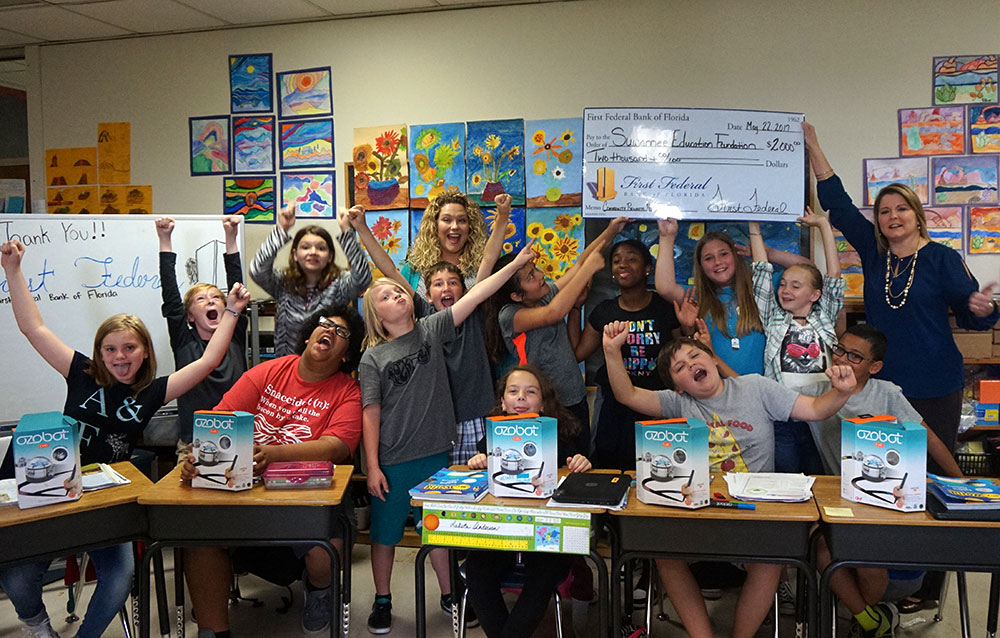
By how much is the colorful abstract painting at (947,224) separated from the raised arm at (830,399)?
203cm

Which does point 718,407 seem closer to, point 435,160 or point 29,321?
point 29,321

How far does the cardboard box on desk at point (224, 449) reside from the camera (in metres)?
2.42

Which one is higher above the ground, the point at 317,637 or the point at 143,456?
the point at 143,456

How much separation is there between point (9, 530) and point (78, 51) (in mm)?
3918

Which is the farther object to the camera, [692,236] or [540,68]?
[540,68]

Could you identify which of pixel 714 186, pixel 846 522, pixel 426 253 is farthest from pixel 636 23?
pixel 846 522

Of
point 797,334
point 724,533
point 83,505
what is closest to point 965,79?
point 797,334

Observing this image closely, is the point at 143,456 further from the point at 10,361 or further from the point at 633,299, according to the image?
the point at 633,299

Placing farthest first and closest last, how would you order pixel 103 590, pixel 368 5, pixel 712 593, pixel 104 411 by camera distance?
pixel 368 5 → pixel 712 593 → pixel 104 411 → pixel 103 590

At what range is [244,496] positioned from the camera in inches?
94.8

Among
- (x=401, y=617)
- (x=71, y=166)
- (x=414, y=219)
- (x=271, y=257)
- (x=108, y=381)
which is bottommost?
(x=401, y=617)

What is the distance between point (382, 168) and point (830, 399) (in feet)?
9.68

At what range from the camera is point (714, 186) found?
3.34 m

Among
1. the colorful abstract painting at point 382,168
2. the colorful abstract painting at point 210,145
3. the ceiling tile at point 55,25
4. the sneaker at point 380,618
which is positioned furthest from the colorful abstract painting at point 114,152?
the sneaker at point 380,618
